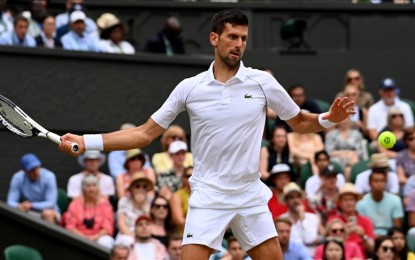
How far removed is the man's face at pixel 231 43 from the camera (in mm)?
A: 8969

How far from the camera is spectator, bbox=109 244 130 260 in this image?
13297 millimetres

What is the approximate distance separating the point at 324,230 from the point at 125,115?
3.97 metres

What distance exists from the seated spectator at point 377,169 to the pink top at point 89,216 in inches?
110

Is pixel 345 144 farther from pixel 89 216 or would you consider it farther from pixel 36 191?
pixel 36 191

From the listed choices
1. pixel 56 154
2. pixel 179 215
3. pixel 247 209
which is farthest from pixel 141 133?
pixel 56 154

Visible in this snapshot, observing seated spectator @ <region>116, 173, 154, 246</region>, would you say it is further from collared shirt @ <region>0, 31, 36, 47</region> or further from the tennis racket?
the tennis racket

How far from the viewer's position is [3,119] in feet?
30.9

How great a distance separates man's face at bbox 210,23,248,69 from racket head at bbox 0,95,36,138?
140 cm

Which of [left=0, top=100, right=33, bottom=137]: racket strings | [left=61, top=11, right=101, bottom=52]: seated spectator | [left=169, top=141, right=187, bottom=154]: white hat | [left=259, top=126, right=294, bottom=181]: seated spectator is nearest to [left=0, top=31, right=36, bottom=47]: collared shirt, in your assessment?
[left=61, top=11, right=101, bottom=52]: seated spectator

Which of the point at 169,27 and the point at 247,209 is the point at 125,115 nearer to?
the point at 169,27

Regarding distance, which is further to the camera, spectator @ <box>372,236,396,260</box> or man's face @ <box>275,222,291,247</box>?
spectator @ <box>372,236,396,260</box>

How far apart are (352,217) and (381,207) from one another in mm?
536

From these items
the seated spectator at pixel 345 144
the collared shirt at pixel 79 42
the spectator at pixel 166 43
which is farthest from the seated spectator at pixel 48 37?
the seated spectator at pixel 345 144

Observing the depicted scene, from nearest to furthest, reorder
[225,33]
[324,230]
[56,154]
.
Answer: [225,33]
[324,230]
[56,154]
